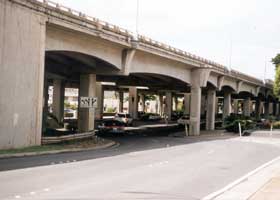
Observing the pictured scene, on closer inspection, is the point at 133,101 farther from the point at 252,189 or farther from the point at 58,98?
the point at 252,189

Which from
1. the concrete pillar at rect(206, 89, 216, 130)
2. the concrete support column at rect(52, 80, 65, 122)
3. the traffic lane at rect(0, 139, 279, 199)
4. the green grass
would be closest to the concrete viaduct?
the green grass

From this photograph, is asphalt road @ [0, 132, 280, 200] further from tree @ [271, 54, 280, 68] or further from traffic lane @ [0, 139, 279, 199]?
tree @ [271, 54, 280, 68]

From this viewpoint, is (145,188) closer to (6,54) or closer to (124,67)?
(6,54)

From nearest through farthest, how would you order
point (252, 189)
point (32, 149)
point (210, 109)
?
1. point (252, 189)
2. point (32, 149)
3. point (210, 109)

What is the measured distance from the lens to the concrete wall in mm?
21781

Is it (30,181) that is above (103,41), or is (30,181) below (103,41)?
below

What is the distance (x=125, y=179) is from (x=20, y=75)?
1029 centimetres

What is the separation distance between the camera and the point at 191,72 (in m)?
51.3

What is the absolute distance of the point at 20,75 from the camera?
22938mm

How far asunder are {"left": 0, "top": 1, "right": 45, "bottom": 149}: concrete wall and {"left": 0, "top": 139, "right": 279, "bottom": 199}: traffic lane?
192 inches

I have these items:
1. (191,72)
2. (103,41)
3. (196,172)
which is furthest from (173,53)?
(196,172)

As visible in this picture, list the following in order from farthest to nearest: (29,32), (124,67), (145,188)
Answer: (124,67) → (29,32) → (145,188)

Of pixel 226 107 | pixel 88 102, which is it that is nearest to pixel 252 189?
pixel 88 102

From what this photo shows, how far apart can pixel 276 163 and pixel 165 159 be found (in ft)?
17.5
